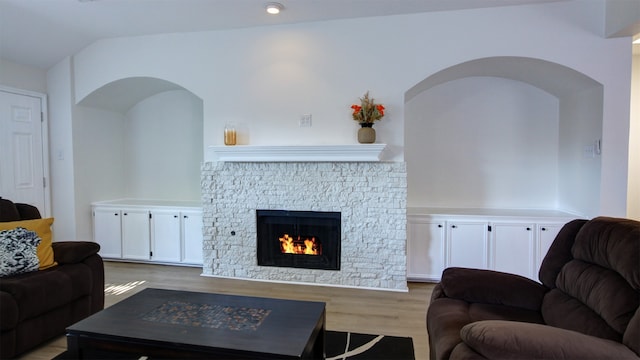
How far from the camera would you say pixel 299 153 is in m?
3.85

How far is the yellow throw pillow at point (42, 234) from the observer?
2.74m

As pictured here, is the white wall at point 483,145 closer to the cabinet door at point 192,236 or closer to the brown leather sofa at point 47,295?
the cabinet door at point 192,236

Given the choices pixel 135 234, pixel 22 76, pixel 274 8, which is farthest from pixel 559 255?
pixel 22 76

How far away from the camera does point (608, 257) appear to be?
5.91 ft

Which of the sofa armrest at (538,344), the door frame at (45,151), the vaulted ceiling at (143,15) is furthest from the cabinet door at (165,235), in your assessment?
the sofa armrest at (538,344)

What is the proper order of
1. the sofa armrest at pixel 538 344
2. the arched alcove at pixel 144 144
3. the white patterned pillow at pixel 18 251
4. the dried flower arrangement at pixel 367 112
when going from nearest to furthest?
the sofa armrest at pixel 538 344, the white patterned pillow at pixel 18 251, the dried flower arrangement at pixel 367 112, the arched alcove at pixel 144 144

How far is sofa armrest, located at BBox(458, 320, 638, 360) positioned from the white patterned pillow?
2.89 meters

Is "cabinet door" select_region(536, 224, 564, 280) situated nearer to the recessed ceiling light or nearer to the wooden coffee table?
the wooden coffee table

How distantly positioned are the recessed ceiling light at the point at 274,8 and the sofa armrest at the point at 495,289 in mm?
2830

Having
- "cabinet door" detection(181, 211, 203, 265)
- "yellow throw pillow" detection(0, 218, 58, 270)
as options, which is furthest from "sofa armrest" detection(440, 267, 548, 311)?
"cabinet door" detection(181, 211, 203, 265)

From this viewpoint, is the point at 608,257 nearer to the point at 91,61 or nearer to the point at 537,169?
the point at 537,169

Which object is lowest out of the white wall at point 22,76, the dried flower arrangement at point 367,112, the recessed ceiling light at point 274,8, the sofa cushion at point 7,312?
the sofa cushion at point 7,312

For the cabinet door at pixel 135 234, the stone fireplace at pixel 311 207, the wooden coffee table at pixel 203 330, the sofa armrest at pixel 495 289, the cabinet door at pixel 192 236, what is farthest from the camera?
the cabinet door at pixel 135 234

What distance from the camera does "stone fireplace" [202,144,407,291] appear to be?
12.5 ft
